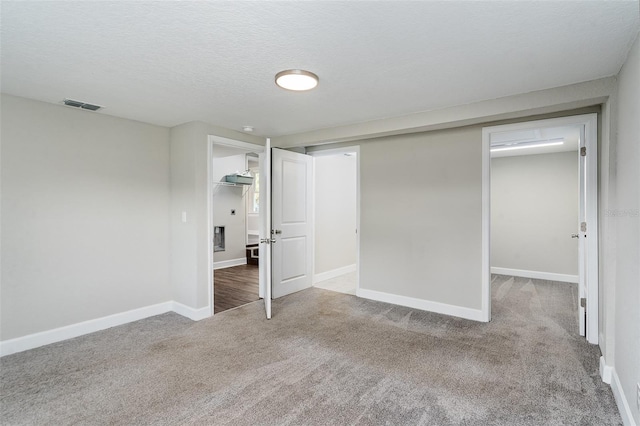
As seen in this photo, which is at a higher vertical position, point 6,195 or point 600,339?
point 6,195

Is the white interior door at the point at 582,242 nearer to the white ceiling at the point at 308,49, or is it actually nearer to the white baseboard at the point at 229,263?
the white ceiling at the point at 308,49

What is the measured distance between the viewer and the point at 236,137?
14.0 feet

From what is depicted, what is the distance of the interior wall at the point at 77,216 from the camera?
2920mm

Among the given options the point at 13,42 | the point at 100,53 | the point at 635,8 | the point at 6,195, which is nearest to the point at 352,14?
the point at 635,8

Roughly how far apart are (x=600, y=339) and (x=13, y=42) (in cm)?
502

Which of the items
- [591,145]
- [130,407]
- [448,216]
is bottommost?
[130,407]

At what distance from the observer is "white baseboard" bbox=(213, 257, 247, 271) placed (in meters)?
7.04

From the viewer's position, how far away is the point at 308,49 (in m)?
2.05

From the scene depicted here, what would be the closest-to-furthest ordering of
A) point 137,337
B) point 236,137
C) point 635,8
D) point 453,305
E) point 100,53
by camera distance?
point 635,8, point 100,53, point 137,337, point 453,305, point 236,137

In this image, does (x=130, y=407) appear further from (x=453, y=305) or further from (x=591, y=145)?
(x=591, y=145)

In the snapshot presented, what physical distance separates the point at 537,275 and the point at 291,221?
4.70m

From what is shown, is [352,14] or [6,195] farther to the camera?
[6,195]

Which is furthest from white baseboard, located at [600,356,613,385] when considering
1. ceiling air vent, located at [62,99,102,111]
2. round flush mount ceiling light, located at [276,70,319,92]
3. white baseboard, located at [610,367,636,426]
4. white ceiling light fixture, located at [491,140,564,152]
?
ceiling air vent, located at [62,99,102,111]

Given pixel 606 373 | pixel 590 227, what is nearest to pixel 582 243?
pixel 590 227
